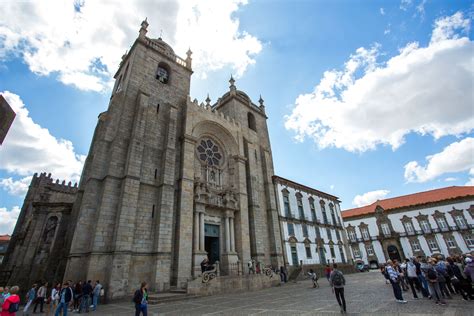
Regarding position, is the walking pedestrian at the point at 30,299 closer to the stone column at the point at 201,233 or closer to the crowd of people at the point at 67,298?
the crowd of people at the point at 67,298

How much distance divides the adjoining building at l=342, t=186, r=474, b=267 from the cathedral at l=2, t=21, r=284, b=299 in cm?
2860

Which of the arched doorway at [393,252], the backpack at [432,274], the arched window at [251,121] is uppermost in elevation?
the arched window at [251,121]

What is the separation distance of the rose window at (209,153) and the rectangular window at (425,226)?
38.2m

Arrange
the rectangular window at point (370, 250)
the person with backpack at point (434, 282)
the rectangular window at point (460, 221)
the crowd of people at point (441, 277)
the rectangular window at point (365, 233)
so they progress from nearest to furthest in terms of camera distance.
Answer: the person with backpack at point (434, 282) < the crowd of people at point (441, 277) < the rectangular window at point (460, 221) < the rectangular window at point (370, 250) < the rectangular window at point (365, 233)

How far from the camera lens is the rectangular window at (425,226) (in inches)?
1462

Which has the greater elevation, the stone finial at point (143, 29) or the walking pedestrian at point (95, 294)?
the stone finial at point (143, 29)

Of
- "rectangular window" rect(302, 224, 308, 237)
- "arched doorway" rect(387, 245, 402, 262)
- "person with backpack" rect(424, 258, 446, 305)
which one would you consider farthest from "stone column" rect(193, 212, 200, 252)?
"arched doorway" rect(387, 245, 402, 262)

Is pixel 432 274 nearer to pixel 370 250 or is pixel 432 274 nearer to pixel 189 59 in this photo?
pixel 189 59

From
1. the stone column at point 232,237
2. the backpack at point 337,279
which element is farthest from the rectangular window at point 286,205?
the backpack at point 337,279

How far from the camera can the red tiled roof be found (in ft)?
123

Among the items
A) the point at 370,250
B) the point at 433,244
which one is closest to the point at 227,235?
the point at 370,250

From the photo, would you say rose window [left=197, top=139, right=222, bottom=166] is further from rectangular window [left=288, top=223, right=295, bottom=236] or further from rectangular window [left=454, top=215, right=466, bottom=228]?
rectangular window [left=454, top=215, right=466, bottom=228]

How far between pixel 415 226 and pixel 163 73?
151 feet

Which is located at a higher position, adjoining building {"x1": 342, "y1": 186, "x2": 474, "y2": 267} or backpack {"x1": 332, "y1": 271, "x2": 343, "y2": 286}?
adjoining building {"x1": 342, "y1": 186, "x2": 474, "y2": 267}
